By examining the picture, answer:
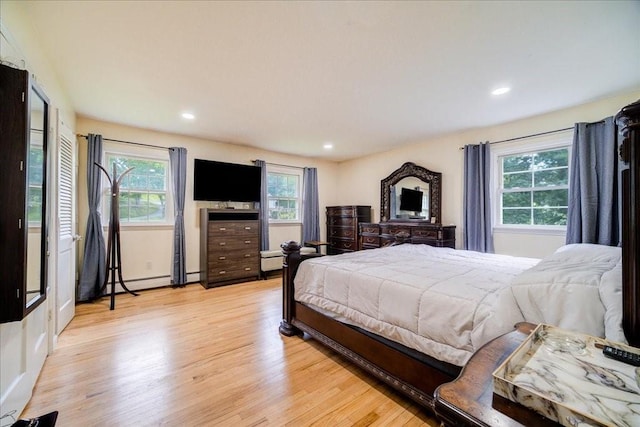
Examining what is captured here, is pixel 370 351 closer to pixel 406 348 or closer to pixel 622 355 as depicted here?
pixel 406 348

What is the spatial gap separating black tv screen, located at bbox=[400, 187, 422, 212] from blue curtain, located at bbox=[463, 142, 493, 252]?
80 cm

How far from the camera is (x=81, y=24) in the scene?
1.82m

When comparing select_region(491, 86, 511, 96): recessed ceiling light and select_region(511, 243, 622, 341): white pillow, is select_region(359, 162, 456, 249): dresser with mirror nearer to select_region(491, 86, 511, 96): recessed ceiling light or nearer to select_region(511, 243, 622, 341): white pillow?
select_region(491, 86, 511, 96): recessed ceiling light

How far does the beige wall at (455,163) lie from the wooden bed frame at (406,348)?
119 inches

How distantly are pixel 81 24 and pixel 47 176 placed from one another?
1108mm

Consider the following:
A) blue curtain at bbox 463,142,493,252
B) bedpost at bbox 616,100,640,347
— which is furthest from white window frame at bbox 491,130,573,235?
bedpost at bbox 616,100,640,347

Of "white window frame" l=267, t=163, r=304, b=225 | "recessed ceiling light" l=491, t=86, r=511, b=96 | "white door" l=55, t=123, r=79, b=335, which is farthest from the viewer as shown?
"white window frame" l=267, t=163, r=304, b=225

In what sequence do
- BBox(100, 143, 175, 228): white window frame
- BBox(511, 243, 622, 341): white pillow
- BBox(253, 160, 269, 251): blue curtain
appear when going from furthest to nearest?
BBox(253, 160, 269, 251): blue curtain → BBox(100, 143, 175, 228): white window frame → BBox(511, 243, 622, 341): white pillow

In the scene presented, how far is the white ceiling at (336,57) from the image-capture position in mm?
1690

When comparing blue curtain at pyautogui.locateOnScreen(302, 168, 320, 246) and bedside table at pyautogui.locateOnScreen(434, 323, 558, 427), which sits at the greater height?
blue curtain at pyautogui.locateOnScreen(302, 168, 320, 246)

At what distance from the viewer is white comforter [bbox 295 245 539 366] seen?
134 cm

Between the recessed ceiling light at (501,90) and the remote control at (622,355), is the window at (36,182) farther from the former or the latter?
the recessed ceiling light at (501,90)

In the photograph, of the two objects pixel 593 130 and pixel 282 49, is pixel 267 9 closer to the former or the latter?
pixel 282 49

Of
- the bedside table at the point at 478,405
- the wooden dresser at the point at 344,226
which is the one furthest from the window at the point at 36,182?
the wooden dresser at the point at 344,226
